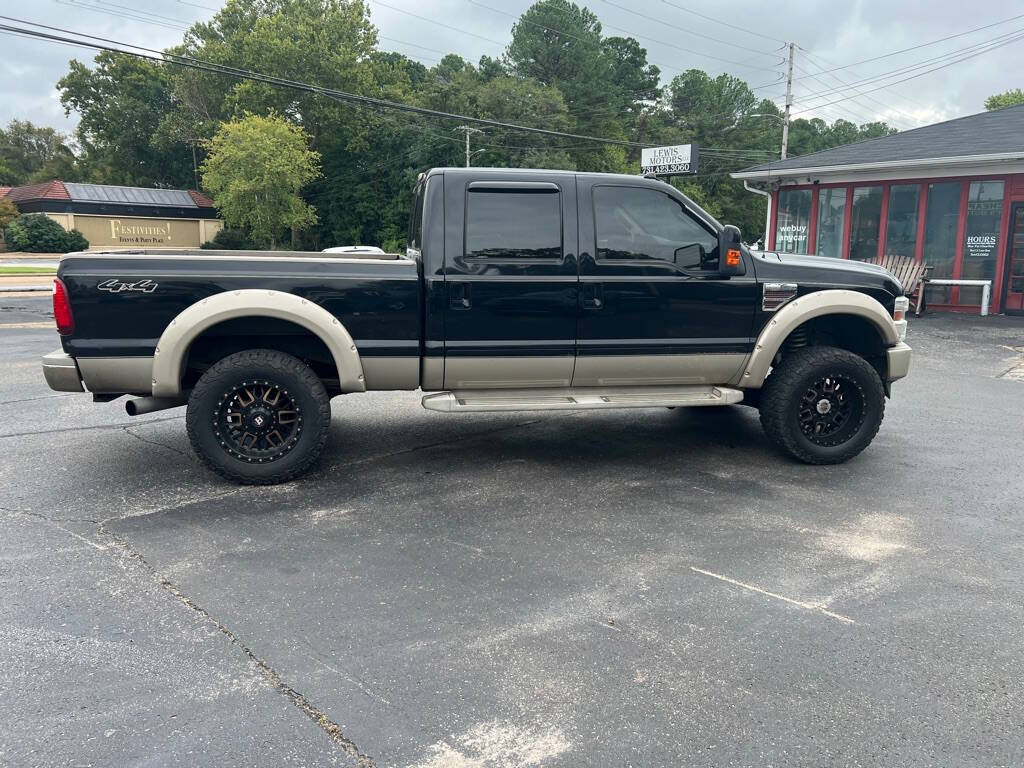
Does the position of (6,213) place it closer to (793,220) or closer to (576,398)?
(793,220)

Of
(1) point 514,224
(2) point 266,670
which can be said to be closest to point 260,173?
(1) point 514,224

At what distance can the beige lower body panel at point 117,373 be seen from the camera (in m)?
4.88

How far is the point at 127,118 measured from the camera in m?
63.4

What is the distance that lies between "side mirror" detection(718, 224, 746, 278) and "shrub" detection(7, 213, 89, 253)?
44.1 meters

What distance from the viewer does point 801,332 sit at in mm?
6039

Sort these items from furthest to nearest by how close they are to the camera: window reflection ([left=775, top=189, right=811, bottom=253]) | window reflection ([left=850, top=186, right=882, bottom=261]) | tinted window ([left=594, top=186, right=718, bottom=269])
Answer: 1. window reflection ([left=775, top=189, right=811, bottom=253])
2. window reflection ([left=850, top=186, right=882, bottom=261])
3. tinted window ([left=594, top=186, right=718, bottom=269])

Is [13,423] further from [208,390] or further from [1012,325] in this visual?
[1012,325]

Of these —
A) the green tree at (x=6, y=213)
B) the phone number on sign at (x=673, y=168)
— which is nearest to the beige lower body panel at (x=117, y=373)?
the phone number on sign at (x=673, y=168)

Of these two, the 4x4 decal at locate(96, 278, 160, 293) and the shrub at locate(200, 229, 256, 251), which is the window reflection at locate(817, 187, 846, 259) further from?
the shrub at locate(200, 229, 256, 251)

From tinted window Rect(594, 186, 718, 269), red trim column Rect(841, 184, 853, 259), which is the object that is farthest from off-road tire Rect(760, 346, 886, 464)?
red trim column Rect(841, 184, 853, 259)

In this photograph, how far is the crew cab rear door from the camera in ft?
17.2

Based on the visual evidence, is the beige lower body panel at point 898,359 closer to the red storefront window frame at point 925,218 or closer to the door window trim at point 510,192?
the door window trim at point 510,192

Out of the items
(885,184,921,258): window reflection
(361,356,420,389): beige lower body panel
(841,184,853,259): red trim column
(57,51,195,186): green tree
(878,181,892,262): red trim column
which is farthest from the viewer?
(57,51,195,186): green tree

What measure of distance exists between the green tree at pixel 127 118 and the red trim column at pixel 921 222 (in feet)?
193
